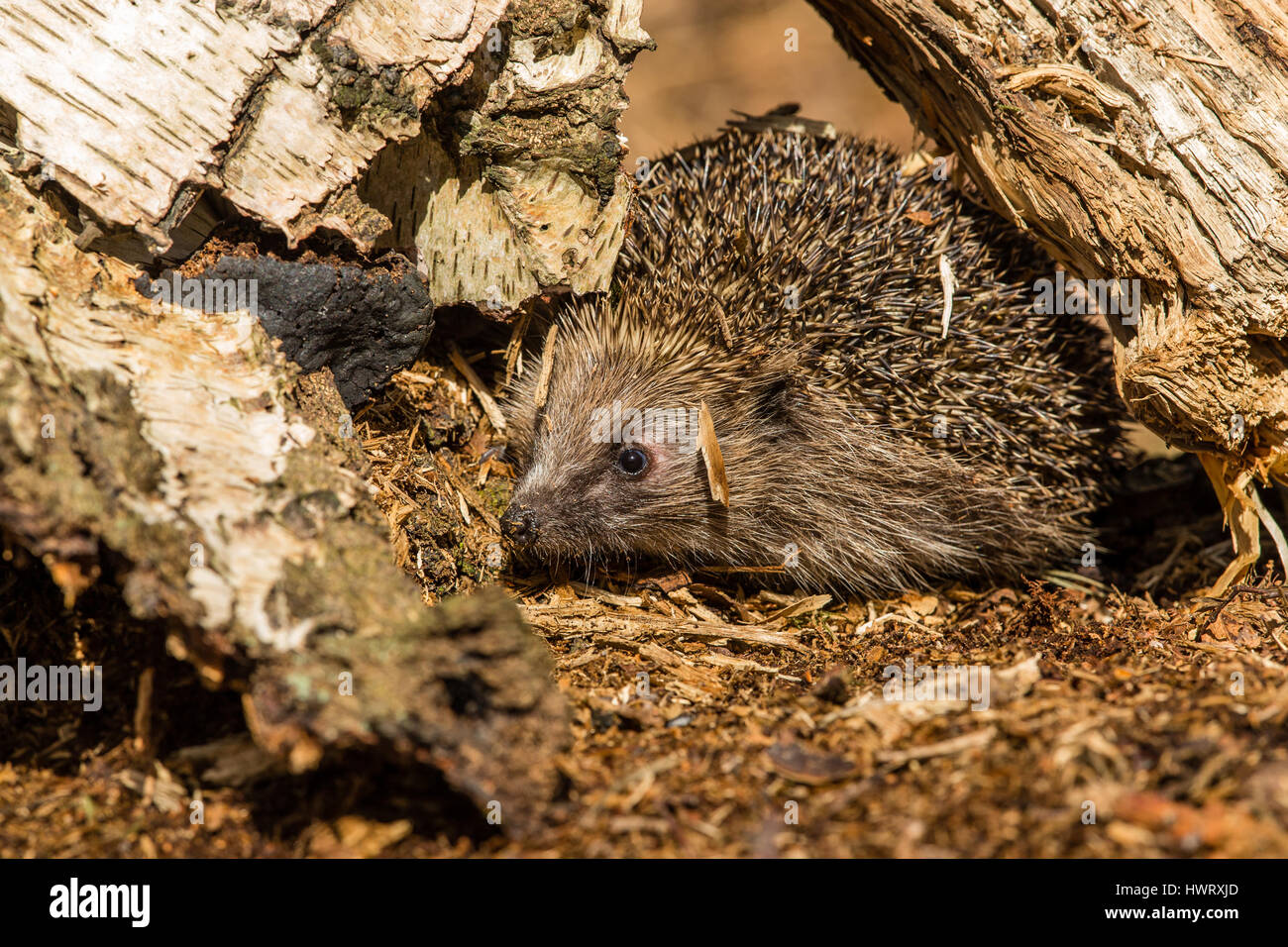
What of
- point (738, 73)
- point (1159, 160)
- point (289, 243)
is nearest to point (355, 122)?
point (289, 243)

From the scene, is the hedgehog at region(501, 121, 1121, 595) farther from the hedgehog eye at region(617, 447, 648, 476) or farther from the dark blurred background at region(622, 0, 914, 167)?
the dark blurred background at region(622, 0, 914, 167)

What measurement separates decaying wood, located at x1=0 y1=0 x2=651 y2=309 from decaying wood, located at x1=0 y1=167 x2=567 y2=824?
66 cm

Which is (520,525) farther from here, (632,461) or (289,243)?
(289,243)

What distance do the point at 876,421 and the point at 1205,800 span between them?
2415mm

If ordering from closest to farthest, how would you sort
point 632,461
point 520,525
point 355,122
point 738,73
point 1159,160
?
point 355,122
point 1159,160
point 520,525
point 632,461
point 738,73

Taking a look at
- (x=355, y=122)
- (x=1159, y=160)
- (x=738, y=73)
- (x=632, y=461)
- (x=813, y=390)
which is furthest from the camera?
(x=738, y=73)

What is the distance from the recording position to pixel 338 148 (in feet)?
11.6

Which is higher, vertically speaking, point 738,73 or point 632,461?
point 738,73

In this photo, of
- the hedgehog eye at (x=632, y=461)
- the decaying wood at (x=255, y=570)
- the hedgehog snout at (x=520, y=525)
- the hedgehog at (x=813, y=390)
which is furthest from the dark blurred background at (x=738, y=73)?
the decaying wood at (x=255, y=570)

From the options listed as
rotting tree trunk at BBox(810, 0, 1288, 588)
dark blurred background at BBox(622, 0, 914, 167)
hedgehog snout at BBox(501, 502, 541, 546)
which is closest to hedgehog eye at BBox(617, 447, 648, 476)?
hedgehog snout at BBox(501, 502, 541, 546)

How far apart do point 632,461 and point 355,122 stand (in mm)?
1929

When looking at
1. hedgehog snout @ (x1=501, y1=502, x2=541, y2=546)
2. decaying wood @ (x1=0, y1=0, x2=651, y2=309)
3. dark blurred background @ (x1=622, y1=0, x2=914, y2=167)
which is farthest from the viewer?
dark blurred background @ (x1=622, y1=0, x2=914, y2=167)

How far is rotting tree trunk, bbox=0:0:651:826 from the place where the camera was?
2482 mm

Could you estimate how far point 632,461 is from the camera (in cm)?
461
